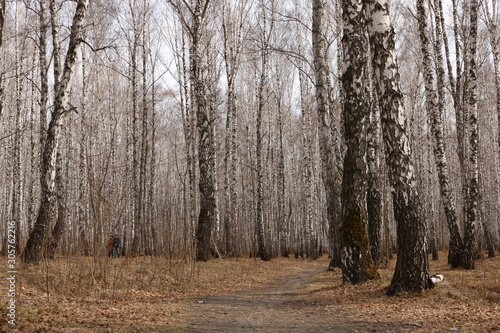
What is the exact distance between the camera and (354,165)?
7.74 metres

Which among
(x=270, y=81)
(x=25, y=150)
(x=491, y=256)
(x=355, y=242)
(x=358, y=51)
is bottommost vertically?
(x=491, y=256)

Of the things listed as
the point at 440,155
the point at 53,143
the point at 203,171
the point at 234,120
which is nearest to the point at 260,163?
the point at 234,120

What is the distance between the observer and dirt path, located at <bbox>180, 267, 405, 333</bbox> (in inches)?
189

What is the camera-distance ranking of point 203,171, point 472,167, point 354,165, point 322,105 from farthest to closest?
point 203,171 < point 472,167 < point 322,105 < point 354,165

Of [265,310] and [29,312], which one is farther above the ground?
[29,312]

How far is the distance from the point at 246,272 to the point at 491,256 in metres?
12.0

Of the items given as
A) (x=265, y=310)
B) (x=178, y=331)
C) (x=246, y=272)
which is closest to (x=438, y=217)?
(x=246, y=272)

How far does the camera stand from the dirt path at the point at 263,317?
189 inches

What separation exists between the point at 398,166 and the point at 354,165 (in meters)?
1.38

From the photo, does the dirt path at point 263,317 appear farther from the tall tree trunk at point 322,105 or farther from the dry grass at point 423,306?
the tall tree trunk at point 322,105

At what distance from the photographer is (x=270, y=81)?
25141 mm

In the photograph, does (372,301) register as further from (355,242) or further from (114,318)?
(114,318)

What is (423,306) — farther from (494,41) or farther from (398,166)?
(494,41)

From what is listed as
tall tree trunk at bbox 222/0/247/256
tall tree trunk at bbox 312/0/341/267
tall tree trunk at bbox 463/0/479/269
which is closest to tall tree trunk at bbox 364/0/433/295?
tall tree trunk at bbox 312/0/341/267
